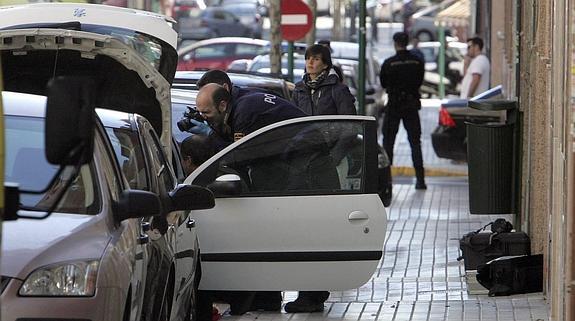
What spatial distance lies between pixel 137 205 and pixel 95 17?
11.8 feet

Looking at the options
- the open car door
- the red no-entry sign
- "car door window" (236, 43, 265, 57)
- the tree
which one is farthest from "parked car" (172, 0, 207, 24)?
the open car door

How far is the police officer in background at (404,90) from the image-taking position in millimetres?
20359

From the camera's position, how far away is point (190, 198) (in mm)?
7902

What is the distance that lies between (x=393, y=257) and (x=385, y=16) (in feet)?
192

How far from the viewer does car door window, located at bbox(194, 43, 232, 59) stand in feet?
121

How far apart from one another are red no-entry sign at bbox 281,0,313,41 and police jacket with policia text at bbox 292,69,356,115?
7.31 metres

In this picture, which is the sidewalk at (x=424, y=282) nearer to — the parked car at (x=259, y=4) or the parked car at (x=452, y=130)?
the parked car at (x=452, y=130)

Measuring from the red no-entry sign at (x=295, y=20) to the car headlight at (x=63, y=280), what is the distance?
13.8 m

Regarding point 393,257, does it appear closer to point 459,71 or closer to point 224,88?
point 224,88

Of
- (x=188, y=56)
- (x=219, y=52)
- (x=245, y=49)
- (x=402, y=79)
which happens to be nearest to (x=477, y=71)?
(x=402, y=79)

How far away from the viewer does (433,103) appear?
38.8 meters

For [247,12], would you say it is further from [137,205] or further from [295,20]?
[137,205]

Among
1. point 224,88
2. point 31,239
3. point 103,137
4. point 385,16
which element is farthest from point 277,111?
point 385,16

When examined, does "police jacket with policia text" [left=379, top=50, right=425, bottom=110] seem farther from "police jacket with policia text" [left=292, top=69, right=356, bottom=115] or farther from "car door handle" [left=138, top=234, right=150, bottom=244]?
"car door handle" [left=138, top=234, right=150, bottom=244]
